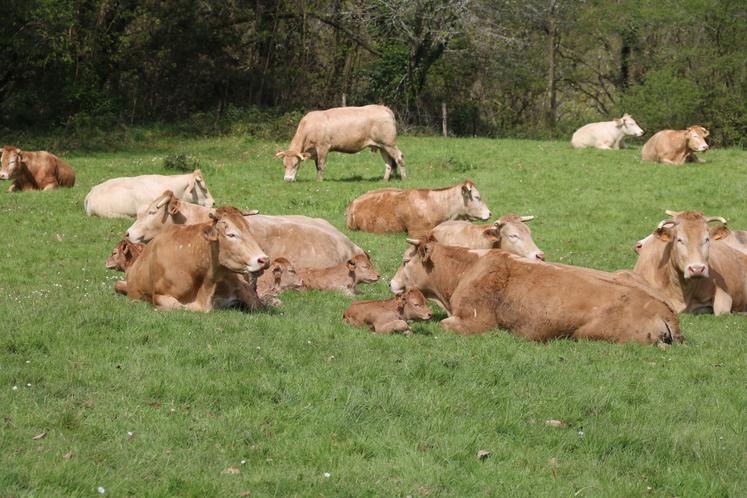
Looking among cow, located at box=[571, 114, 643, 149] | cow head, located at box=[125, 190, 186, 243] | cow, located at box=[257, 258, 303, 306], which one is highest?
cow head, located at box=[125, 190, 186, 243]

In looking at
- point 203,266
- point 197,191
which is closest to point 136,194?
point 197,191

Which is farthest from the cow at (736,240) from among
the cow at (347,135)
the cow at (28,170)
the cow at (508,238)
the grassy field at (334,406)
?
the cow at (28,170)

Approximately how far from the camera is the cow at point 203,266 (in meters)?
12.0

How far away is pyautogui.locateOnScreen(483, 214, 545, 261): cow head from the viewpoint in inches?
613

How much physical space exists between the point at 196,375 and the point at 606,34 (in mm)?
45770

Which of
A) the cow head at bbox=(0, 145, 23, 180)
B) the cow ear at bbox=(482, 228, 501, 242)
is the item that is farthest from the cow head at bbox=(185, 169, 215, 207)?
the cow ear at bbox=(482, 228, 501, 242)

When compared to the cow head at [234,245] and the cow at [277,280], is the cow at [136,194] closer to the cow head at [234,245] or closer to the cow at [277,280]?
the cow at [277,280]

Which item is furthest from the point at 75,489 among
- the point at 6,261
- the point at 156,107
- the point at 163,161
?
the point at 156,107

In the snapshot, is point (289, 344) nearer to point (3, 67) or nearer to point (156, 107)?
point (3, 67)

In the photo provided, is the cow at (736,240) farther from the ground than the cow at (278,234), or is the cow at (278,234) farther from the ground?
the cow at (278,234)

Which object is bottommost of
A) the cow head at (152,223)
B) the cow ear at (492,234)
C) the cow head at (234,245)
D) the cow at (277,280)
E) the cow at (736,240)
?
the cow at (736,240)

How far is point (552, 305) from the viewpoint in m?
11.5

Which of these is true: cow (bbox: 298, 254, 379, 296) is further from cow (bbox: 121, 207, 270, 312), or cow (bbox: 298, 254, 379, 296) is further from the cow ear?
the cow ear

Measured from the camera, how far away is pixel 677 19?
46625 millimetres
